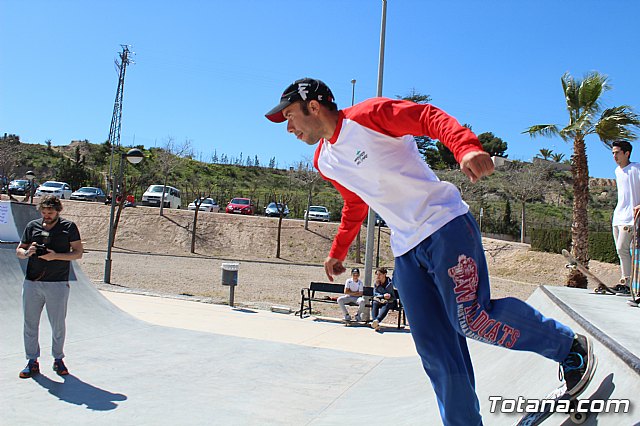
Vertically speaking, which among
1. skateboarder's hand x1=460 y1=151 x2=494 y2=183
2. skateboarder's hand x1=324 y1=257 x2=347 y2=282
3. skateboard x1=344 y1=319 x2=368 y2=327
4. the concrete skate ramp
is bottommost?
skateboard x1=344 y1=319 x2=368 y2=327

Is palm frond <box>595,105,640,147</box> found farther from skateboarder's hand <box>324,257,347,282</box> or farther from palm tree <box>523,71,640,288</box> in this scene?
skateboarder's hand <box>324,257,347,282</box>

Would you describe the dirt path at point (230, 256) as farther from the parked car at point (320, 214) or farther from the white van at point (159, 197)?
the parked car at point (320, 214)

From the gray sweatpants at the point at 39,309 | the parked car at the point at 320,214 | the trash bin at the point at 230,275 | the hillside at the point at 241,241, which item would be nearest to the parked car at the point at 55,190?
the hillside at the point at 241,241

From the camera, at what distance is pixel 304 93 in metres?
2.60

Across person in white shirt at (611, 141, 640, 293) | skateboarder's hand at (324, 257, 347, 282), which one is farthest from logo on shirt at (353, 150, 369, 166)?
person in white shirt at (611, 141, 640, 293)

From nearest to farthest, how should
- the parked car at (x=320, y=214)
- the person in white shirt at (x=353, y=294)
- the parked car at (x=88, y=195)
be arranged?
the person in white shirt at (x=353, y=294) < the parked car at (x=320, y=214) < the parked car at (x=88, y=195)

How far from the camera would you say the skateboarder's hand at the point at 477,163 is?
73.4 inches

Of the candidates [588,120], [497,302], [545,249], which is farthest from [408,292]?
[545,249]

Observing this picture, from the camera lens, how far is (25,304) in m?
5.12

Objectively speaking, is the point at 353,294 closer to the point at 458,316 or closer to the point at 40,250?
the point at 40,250

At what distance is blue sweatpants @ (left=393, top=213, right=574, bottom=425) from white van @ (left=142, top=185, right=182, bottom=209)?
122 ft

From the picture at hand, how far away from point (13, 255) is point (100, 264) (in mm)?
14202

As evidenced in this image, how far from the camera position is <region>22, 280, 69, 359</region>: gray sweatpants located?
5.06 meters

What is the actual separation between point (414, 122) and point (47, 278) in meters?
4.42
